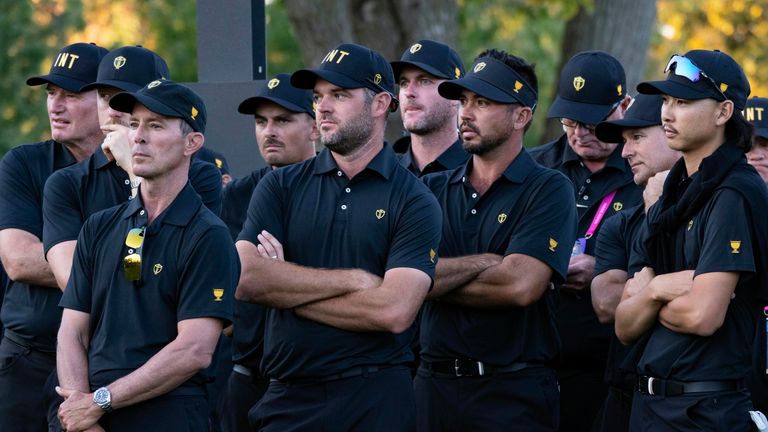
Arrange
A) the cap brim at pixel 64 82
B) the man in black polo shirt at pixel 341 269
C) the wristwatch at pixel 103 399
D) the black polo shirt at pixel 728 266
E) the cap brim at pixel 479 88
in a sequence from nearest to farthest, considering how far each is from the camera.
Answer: the wristwatch at pixel 103 399
the black polo shirt at pixel 728 266
the man in black polo shirt at pixel 341 269
the cap brim at pixel 479 88
the cap brim at pixel 64 82

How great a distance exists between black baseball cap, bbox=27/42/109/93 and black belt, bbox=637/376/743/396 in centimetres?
373

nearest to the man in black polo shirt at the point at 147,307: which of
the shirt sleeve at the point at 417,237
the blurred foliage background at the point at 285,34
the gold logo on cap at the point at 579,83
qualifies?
the shirt sleeve at the point at 417,237

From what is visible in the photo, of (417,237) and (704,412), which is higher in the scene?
(417,237)

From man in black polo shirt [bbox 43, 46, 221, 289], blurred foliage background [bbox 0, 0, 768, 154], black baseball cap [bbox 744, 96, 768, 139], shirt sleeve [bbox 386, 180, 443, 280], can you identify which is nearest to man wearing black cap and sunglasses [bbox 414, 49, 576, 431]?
shirt sleeve [bbox 386, 180, 443, 280]

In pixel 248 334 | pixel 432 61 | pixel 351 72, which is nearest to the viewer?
pixel 351 72

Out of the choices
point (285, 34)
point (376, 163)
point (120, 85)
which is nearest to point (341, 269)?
point (376, 163)

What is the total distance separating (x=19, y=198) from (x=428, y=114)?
8.13ft

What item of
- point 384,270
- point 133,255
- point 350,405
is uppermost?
point 133,255

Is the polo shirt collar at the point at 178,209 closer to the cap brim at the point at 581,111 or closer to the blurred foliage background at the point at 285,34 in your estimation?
the cap brim at the point at 581,111

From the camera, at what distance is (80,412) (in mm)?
6121

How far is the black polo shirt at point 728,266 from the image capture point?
632 cm

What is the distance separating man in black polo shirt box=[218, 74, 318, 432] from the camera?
7.96m

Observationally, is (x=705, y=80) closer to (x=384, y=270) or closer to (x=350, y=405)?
(x=384, y=270)

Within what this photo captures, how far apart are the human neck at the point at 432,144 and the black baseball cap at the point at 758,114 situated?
73.7 inches
